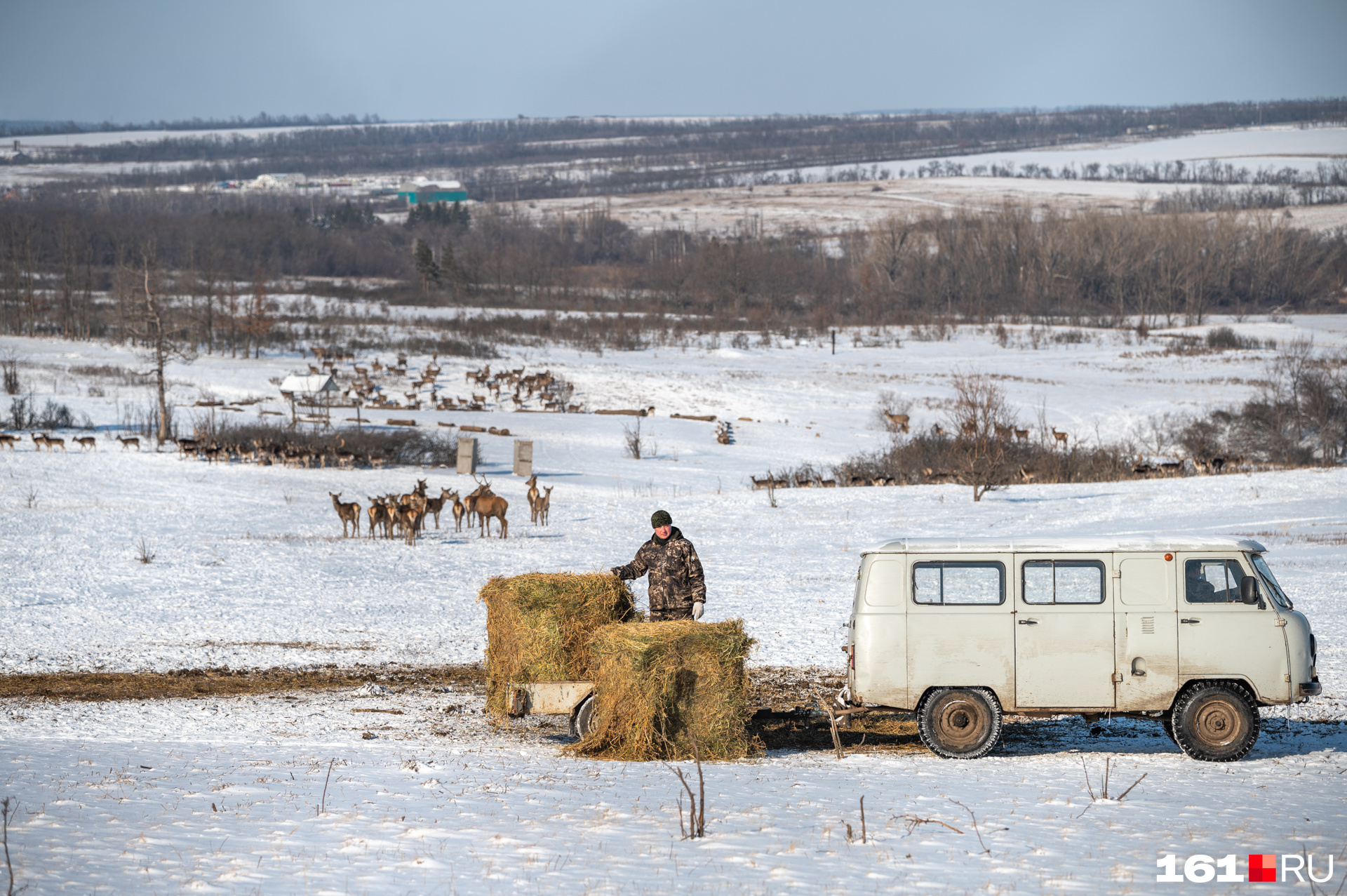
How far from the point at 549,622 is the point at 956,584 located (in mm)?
3693

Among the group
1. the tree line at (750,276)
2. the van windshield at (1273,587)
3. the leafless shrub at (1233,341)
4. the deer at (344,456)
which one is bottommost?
the van windshield at (1273,587)

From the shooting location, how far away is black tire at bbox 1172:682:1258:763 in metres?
9.64

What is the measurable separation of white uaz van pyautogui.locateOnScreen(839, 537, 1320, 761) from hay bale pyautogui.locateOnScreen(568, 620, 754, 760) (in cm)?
111

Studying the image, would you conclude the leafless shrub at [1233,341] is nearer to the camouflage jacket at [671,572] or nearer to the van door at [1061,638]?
the van door at [1061,638]

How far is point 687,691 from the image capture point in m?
9.66

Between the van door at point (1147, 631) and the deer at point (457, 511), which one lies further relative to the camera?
the deer at point (457, 511)

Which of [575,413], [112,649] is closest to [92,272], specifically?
[575,413]

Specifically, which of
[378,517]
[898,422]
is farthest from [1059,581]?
[898,422]

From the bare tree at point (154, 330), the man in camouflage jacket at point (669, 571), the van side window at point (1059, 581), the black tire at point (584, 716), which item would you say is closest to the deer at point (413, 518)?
the black tire at point (584, 716)

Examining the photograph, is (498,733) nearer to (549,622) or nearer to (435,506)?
(549,622)

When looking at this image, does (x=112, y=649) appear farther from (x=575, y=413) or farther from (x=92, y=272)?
(x=92, y=272)

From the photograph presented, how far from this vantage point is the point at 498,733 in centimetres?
1105

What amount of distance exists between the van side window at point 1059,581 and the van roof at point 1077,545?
0.13 meters

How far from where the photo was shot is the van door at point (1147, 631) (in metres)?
9.61
